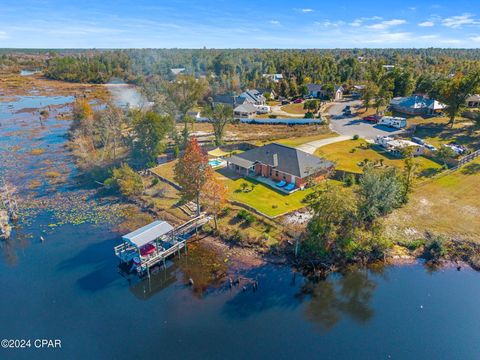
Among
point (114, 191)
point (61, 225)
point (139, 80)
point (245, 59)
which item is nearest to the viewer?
point (61, 225)

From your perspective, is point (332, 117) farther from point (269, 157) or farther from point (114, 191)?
point (114, 191)

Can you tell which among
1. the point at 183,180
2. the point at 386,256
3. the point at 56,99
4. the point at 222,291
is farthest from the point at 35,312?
the point at 56,99

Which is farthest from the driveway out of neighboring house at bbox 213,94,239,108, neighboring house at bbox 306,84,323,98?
neighboring house at bbox 213,94,239,108

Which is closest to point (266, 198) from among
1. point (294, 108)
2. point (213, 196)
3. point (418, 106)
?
point (213, 196)

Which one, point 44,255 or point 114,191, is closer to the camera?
point 44,255

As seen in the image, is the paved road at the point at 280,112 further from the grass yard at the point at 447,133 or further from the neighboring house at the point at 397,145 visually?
the neighboring house at the point at 397,145

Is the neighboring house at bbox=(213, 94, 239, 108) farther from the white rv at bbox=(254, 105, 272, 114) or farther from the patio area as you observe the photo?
the patio area

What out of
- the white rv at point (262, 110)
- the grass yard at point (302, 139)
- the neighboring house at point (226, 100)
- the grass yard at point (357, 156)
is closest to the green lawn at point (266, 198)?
the grass yard at point (357, 156)
